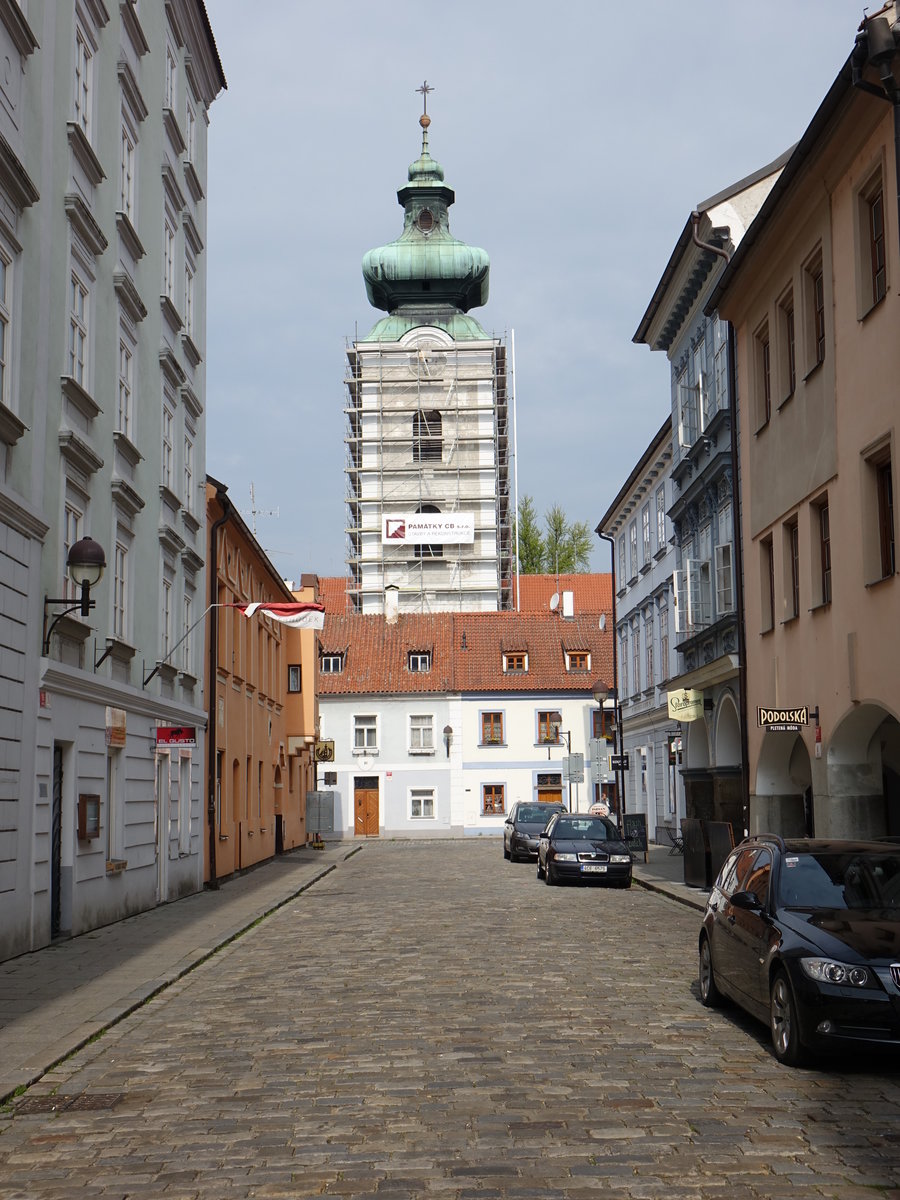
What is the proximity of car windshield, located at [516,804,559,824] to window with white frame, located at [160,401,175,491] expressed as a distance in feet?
60.1

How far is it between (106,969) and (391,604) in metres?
56.3

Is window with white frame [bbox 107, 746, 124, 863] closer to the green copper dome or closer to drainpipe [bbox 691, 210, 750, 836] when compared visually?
drainpipe [bbox 691, 210, 750, 836]

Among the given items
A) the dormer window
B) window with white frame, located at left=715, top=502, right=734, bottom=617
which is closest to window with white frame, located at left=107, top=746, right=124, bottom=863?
window with white frame, located at left=715, top=502, right=734, bottom=617

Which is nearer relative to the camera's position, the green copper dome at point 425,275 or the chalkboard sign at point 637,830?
the chalkboard sign at point 637,830

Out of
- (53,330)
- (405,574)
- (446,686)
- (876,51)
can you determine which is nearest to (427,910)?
(53,330)

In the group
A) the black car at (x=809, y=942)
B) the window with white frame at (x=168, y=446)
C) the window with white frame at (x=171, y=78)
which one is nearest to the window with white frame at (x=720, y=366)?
the window with white frame at (x=168, y=446)

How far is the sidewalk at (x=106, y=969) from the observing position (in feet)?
34.7

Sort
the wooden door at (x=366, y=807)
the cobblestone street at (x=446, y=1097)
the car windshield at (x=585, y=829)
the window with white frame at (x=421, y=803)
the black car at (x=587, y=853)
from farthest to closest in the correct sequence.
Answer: the window with white frame at (x=421, y=803) < the wooden door at (x=366, y=807) < the car windshield at (x=585, y=829) < the black car at (x=587, y=853) < the cobblestone street at (x=446, y=1097)

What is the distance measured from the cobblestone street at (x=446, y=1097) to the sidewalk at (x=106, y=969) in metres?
0.24

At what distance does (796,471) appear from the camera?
20.6 meters

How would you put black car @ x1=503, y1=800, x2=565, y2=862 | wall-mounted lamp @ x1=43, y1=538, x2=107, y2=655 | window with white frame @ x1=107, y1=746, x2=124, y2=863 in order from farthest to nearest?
black car @ x1=503, y1=800, x2=565, y2=862, window with white frame @ x1=107, y1=746, x2=124, y2=863, wall-mounted lamp @ x1=43, y1=538, x2=107, y2=655

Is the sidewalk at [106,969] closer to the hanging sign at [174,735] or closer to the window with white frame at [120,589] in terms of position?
the hanging sign at [174,735]

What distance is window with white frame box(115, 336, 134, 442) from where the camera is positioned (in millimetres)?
21656

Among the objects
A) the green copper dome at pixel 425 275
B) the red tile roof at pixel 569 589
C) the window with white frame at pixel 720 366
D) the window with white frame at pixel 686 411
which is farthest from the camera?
the green copper dome at pixel 425 275
